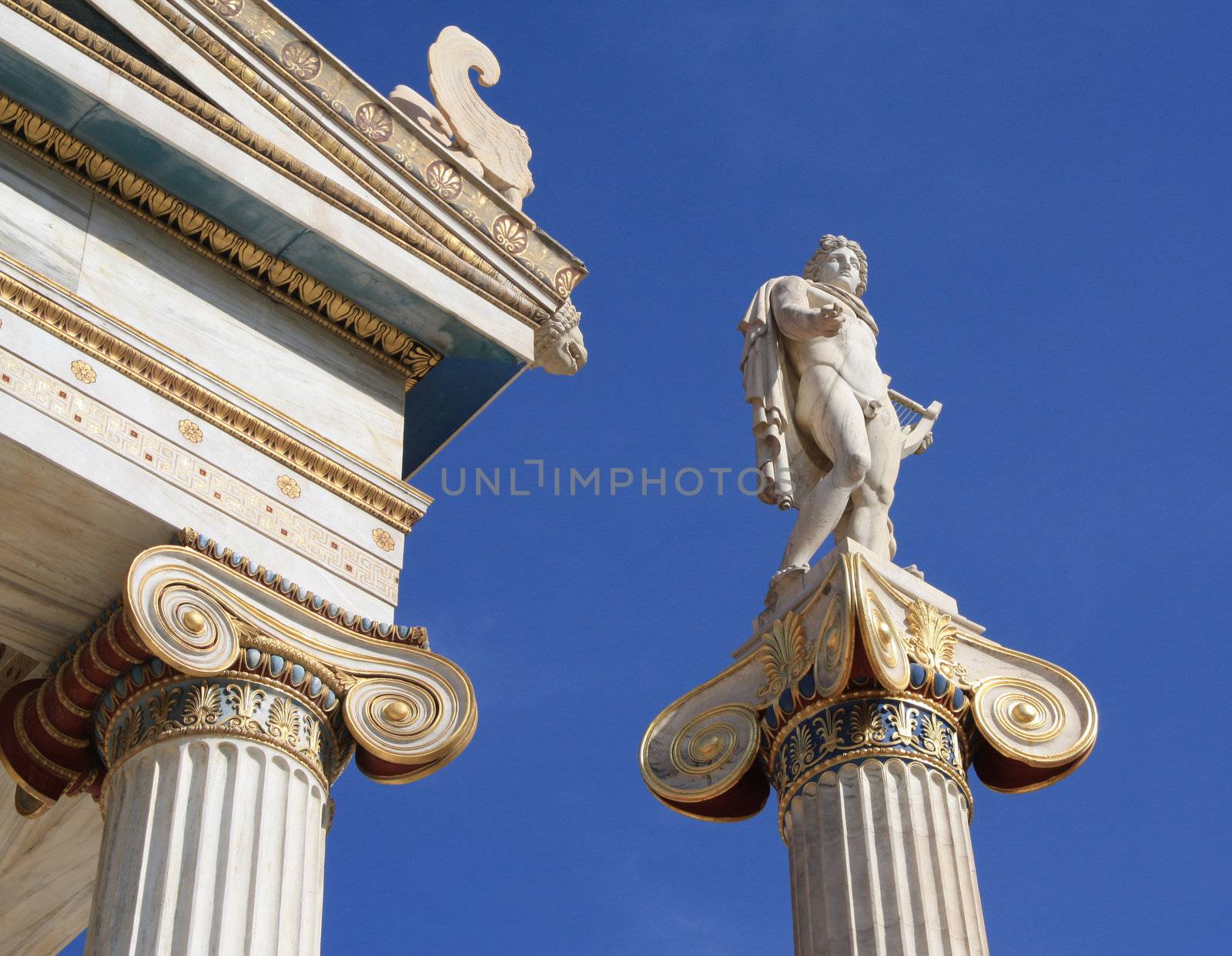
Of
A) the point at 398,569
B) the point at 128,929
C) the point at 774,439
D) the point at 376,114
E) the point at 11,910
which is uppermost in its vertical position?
the point at 376,114

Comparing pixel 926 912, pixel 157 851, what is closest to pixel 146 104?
pixel 157 851

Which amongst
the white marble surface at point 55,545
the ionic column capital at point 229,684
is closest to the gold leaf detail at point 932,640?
the ionic column capital at point 229,684

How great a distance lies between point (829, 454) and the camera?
17531 millimetres

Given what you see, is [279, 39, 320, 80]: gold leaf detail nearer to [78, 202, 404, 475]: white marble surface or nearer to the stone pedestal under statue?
[78, 202, 404, 475]: white marble surface

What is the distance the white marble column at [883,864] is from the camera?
14312 mm

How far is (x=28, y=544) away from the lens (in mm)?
14086

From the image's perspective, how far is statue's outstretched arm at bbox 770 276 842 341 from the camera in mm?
17797

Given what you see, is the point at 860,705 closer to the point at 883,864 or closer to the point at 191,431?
the point at 883,864

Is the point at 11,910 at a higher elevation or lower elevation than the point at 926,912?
higher

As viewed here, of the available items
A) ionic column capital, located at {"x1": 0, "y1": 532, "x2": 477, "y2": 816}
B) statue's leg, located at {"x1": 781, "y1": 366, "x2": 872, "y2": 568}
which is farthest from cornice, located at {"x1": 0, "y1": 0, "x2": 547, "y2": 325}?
ionic column capital, located at {"x1": 0, "y1": 532, "x2": 477, "y2": 816}

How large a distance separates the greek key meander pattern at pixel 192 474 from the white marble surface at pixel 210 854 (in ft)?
5.56

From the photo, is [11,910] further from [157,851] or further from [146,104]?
[146,104]

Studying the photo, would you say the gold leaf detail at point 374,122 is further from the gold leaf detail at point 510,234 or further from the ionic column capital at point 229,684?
the ionic column capital at point 229,684

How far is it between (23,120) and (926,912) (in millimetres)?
7751
